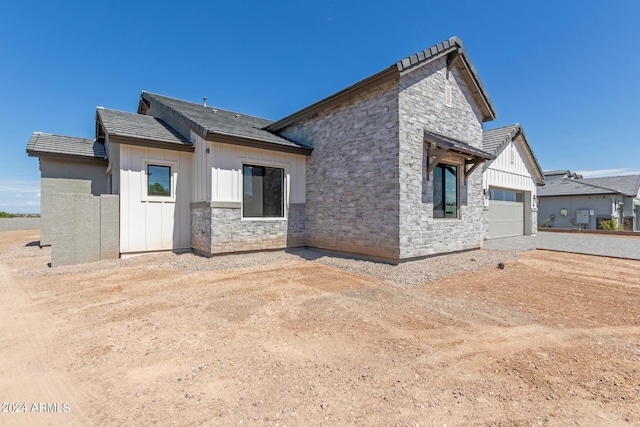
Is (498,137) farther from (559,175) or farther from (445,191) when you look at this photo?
(559,175)

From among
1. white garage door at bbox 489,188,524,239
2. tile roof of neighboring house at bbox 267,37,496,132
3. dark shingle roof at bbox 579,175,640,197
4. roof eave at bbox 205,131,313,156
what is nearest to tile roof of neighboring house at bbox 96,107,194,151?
roof eave at bbox 205,131,313,156

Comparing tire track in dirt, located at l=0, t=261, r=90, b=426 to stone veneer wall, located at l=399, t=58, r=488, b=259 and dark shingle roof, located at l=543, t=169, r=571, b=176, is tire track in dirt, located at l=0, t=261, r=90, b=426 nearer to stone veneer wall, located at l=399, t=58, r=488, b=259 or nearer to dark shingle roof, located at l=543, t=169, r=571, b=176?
stone veneer wall, located at l=399, t=58, r=488, b=259

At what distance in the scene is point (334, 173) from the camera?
28.8 feet

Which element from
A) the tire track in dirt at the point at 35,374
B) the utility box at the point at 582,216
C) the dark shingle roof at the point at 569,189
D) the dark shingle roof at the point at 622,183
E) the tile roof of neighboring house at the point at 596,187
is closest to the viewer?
the tire track in dirt at the point at 35,374

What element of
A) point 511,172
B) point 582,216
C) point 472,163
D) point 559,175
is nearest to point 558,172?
point 559,175

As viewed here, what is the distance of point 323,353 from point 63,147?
13980 mm

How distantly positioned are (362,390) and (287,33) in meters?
13.3

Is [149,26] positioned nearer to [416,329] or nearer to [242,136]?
[242,136]

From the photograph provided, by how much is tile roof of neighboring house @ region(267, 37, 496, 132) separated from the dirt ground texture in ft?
18.1

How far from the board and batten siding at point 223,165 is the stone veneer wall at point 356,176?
1.49 metres

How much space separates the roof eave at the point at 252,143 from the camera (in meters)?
7.80

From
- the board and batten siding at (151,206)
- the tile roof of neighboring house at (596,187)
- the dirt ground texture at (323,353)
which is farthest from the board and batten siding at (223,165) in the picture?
the tile roof of neighboring house at (596,187)

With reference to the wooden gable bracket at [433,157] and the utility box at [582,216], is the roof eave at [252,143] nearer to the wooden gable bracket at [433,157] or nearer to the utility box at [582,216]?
the wooden gable bracket at [433,157]

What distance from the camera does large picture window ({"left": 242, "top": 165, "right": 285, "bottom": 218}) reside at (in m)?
8.71
